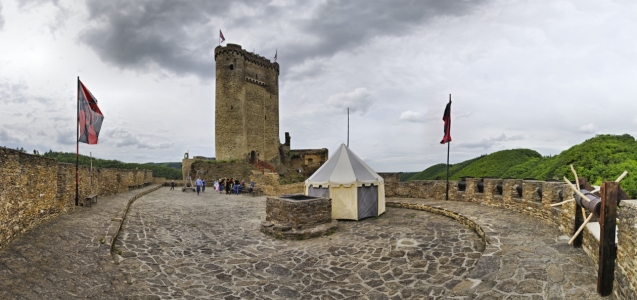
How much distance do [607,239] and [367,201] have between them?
699 cm

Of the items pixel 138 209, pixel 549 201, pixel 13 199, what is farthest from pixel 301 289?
pixel 138 209

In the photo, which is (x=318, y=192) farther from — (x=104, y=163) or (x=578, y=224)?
(x=104, y=163)

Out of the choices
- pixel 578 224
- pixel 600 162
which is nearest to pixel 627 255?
pixel 578 224

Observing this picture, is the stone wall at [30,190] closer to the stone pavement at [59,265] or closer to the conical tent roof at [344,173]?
the stone pavement at [59,265]

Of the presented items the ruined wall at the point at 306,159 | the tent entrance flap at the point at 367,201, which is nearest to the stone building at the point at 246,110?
the ruined wall at the point at 306,159

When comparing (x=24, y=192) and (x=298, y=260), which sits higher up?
(x=24, y=192)

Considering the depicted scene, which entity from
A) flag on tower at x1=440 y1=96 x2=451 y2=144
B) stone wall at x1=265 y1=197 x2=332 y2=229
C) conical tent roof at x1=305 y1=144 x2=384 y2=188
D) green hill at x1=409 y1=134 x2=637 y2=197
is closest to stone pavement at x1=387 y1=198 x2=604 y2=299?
stone wall at x1=265 y1=197 x2=332 y2=229

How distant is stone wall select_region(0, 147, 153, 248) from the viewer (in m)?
5.48

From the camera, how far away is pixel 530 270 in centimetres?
437

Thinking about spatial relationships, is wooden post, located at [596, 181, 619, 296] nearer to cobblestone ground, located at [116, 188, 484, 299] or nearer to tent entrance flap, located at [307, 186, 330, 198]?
cobblestone ground, located at [116, 188, 484, 299]

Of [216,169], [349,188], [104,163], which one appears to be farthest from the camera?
[104,163]

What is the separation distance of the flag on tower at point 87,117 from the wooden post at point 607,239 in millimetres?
12818

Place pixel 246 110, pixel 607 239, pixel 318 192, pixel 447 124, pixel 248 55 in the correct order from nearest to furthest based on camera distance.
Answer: pixel 607 239
pixel 318 192
pixel 447 124
pixel 246 110
pixel 248 55

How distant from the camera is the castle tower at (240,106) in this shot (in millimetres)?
33094
